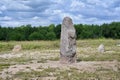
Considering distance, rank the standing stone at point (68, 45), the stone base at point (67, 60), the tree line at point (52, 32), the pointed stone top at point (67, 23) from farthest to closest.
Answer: the tree line at point (52, 32)
the pointed stone top at point (67, 23)
the standing stone at point (68, 45)
the stone base at point (67, 60)

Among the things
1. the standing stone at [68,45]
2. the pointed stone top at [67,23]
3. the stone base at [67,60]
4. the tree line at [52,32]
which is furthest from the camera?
the tree line at [52,32]

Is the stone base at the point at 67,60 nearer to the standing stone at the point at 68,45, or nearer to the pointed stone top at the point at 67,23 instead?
the standing stone at the point at 68,45

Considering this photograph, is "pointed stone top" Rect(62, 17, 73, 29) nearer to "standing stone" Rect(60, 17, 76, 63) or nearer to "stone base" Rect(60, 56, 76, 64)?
"standing stone" Rect(60, 17, 76, 63)

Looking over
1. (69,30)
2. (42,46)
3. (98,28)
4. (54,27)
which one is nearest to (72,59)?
(69,30)

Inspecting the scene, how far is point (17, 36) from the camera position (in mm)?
107312

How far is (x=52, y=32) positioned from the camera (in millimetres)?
113750

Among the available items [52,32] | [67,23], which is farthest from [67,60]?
[52,32]

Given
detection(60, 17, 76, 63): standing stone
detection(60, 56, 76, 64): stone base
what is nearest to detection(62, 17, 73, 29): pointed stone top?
detection(60, 17, 76, 63): standing stone

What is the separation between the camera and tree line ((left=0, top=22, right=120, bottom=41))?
11081cm

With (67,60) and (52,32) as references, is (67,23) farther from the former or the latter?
(52,32)

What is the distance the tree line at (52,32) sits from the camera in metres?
111

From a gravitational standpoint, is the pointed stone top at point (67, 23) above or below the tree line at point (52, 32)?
above

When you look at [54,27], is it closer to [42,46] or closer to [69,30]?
[42,46]

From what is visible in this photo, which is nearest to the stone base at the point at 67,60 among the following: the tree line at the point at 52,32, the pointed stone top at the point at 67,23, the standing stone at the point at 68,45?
the standing stone at the point at 68,45
